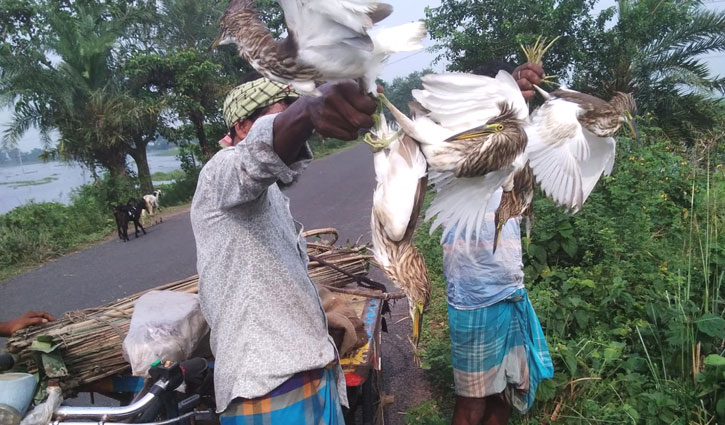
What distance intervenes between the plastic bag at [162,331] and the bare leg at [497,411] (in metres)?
1.58

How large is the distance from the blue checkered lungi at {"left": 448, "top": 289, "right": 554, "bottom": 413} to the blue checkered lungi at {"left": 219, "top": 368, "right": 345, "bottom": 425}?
936 mm

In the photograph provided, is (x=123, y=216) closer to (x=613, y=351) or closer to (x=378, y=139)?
(x=613, y=351)

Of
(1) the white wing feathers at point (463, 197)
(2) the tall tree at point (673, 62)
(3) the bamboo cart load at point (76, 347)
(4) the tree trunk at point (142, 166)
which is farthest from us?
(4) the tree trunk at point (142, 166)

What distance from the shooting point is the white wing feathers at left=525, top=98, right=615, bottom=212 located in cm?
172

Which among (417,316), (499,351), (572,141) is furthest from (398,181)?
(499,351)

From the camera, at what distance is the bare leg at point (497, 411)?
8.27 feet

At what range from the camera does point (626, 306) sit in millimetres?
3404

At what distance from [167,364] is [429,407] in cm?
202

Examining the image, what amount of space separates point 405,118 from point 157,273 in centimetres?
688

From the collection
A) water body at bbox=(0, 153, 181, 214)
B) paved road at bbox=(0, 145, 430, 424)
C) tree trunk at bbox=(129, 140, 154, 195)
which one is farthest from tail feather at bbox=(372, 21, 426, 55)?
tree trunk at bbox=(129, 140, 154, 195)

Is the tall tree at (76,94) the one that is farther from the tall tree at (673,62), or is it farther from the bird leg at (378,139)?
the bird leg at (378,139)

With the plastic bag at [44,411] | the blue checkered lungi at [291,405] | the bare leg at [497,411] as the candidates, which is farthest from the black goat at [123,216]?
the blue checkered lungi at [291,405]

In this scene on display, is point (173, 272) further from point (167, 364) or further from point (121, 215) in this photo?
point (167, 364)

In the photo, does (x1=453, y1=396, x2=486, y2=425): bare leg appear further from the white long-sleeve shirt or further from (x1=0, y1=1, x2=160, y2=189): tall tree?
(x1=0, y1=1, x2=160, y2=189): tall tree
